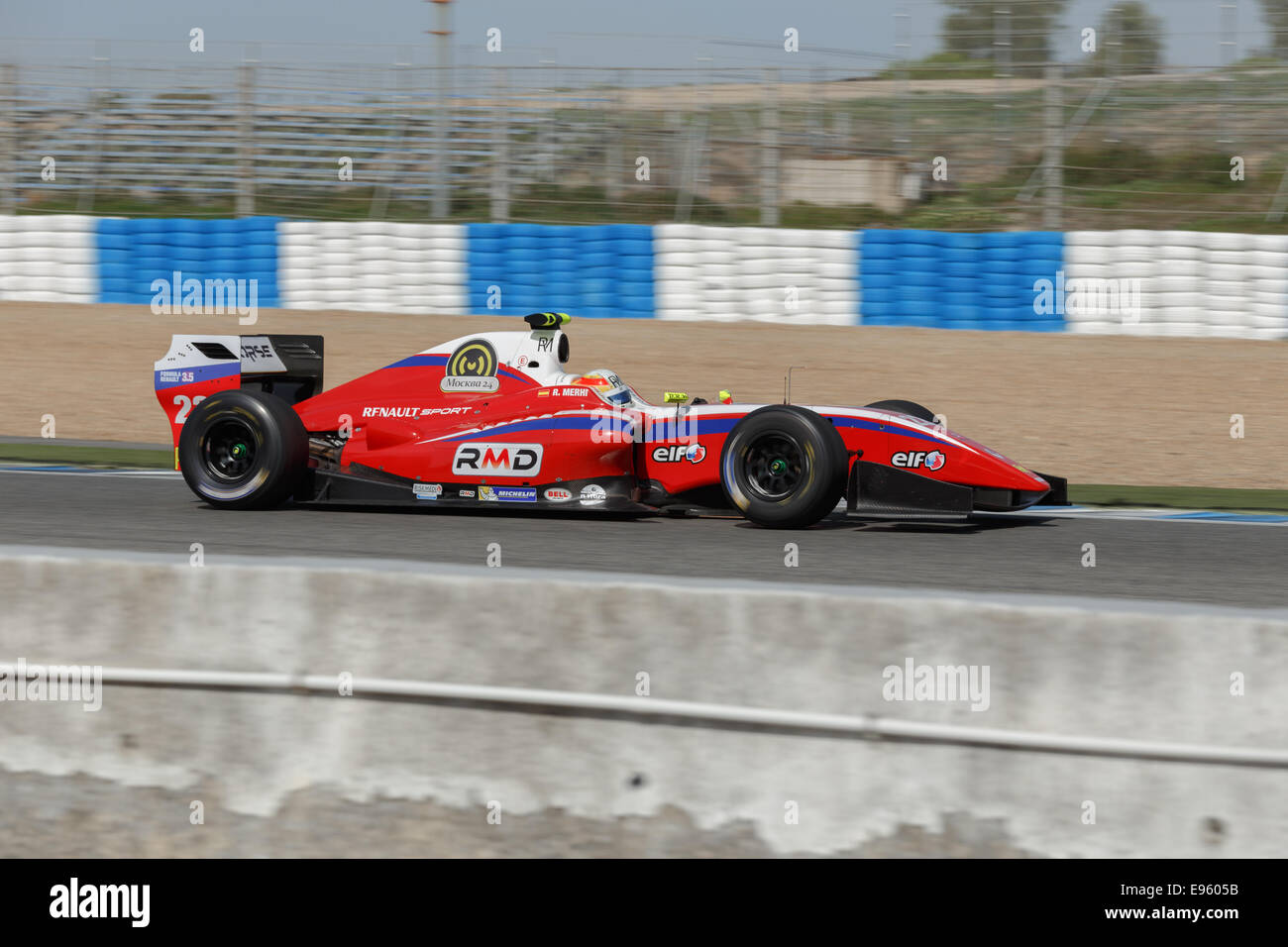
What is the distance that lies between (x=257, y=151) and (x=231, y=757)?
15698 mm

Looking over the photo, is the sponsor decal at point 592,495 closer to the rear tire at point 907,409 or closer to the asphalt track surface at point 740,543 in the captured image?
the asphalt track surface at point 740,543

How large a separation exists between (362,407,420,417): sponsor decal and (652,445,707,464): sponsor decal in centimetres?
146

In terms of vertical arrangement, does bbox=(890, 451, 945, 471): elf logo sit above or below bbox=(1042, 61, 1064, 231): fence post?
below

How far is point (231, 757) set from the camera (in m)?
4.32

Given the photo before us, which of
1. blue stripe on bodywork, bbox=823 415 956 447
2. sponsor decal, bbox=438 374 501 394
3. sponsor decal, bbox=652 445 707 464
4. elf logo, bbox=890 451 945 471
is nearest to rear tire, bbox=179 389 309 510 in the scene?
sponsor decal, bbox=438 374 501 394

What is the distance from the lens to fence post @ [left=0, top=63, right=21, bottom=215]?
64.1 ft

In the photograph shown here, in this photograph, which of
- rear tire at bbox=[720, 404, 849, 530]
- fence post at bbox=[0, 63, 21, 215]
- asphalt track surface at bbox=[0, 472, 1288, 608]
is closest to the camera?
asphalt track surface at bbox=[0, 472, 1288, 608]

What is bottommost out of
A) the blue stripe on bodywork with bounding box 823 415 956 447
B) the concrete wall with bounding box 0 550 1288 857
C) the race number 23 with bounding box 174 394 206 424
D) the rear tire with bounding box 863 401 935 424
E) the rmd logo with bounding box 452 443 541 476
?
the concrete wall with bounding box 0 550 1288 857

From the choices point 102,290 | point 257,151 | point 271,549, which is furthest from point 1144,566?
point 257,151

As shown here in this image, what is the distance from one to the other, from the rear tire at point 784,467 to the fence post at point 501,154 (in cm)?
1070

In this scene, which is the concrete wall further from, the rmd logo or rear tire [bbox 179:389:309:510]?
rear tire [bbox 179:389:309:510]

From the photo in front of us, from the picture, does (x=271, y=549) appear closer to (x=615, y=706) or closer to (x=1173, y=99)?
(x=615, y=706)

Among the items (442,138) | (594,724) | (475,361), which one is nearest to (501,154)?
(442,138)

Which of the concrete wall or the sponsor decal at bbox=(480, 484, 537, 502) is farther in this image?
the sponsor decal at bbox=(480, 484, 537, 502)
